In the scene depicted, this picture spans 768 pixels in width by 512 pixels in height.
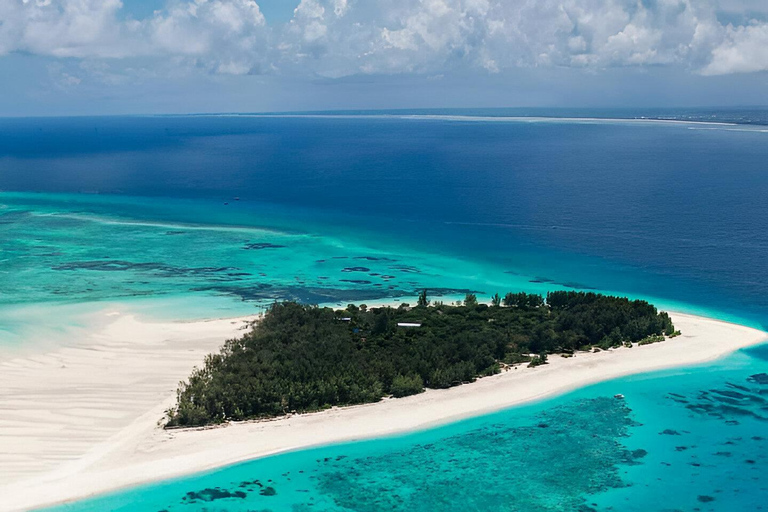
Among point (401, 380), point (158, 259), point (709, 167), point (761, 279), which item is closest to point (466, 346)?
point (401, 380)

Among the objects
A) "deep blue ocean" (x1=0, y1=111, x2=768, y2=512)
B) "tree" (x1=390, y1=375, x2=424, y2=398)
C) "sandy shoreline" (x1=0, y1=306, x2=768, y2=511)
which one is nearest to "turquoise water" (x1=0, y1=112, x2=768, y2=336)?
"deep blue ocean" (x1=0, y1=111, x2=768, y2=512)

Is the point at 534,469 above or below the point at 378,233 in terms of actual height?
below

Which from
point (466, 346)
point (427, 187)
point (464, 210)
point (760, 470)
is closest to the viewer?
point (760, 470)

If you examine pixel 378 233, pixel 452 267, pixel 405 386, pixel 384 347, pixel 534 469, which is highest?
pixel 378 233

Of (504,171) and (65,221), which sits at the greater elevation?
(504,171)

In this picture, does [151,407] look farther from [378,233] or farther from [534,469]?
[378,233]

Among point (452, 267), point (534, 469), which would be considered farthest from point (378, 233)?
point (534, 469)

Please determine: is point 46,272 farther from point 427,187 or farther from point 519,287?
point 427,187
